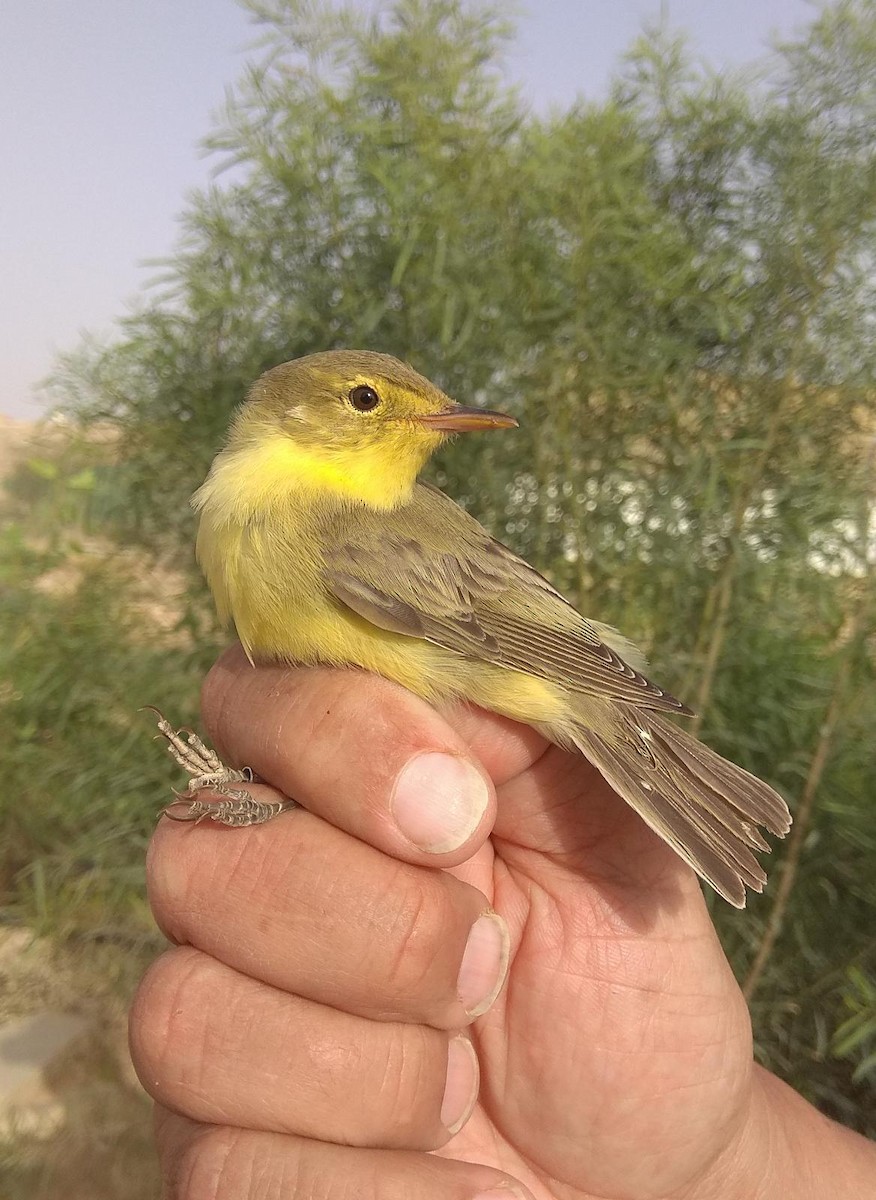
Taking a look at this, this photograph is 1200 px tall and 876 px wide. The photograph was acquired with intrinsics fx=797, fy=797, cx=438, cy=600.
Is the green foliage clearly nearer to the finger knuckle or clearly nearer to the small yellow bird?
the small yellow bird

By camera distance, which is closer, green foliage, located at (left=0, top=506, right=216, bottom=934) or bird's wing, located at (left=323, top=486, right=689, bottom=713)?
bird's wing, located at (left=323, top=486, right=689, bottom=713)

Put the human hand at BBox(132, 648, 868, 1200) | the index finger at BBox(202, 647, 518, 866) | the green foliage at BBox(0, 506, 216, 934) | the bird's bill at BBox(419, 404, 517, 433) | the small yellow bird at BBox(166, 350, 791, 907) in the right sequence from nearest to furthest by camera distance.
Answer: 1. the human hand at BBox(132, 648, 868, 1200)
2. the index finger at BBox(202, 647, 518, 866)
3. the small yellow bird at BBox(166, 350, 791, 907)
4. the bird's bill at BBox(419, 404, 517, 433)
5. the green foliage at BBox(0, 506, 216, 934)

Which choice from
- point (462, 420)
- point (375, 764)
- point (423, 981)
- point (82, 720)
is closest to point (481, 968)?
point (423, 981)

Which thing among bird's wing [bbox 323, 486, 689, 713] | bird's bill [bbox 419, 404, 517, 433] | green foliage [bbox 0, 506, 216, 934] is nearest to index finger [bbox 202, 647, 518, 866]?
bird's wing [bbox 323, 486, 689, 713]

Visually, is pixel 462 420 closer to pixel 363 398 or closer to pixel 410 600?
pixel 363 398

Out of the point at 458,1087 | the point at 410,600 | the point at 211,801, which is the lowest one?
the point at 458,1087

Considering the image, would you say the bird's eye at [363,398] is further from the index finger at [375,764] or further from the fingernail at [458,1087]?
the fingernail at [458,1087]

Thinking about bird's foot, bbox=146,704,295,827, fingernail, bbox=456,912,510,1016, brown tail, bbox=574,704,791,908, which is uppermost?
brown tail, bbox=574,704,791,908

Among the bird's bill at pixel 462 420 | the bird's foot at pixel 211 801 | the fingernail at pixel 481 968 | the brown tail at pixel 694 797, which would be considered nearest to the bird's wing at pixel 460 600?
the brown tail at pixel 694 797
